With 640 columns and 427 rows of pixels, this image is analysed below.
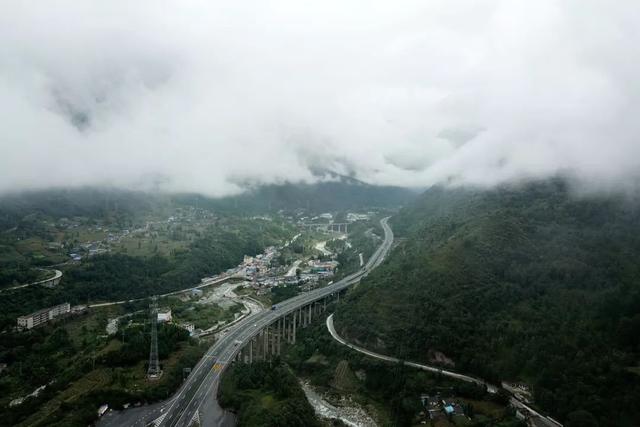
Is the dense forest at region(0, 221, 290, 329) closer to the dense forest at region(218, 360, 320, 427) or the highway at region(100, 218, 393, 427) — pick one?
the highway at region(100, 218, 393, 427)

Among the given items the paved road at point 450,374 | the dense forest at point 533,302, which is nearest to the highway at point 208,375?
the paved road at point 450,374

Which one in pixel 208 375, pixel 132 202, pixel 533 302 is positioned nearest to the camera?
pixel 533 302

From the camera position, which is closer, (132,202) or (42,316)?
(42,316)

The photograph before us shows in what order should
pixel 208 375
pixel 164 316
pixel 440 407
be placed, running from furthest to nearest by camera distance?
pixel 164 316, pixel 208 375, pixel 440 407

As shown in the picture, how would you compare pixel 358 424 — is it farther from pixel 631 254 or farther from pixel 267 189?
pixel 267 189

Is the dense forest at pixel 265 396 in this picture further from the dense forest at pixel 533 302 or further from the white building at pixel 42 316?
the white building at pixel 42 316

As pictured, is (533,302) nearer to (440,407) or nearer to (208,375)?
(440,407)

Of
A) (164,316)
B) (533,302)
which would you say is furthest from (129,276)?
(533,302)
